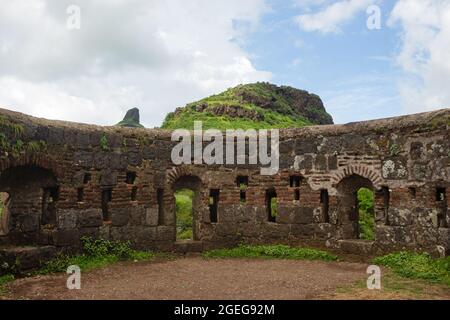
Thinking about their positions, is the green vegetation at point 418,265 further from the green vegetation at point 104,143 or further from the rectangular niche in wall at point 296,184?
the green vegetation at point 104,143

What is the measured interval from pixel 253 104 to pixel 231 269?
19399 millimetres

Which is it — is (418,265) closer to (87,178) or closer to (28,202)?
(87,178)

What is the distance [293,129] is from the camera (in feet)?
38.9

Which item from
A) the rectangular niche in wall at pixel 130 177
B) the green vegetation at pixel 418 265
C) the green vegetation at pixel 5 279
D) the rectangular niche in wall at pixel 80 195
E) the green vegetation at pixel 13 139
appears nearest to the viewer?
the green vegetation at pixel 5 279

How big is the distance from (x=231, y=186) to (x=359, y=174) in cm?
348

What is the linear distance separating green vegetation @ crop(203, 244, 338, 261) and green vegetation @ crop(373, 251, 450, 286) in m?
1.44

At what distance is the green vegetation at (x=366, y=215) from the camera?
44.9 feet

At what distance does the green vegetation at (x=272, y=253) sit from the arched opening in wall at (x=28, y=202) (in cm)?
415

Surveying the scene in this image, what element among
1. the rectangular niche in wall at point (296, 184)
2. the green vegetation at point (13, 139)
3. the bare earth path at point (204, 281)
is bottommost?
the bare earth path at point (204, 281)

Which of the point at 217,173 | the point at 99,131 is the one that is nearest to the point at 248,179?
the point at 217,173

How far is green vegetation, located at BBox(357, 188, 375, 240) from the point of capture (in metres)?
13.7

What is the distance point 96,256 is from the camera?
1034 cm

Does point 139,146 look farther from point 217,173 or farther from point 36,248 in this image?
point 36,248

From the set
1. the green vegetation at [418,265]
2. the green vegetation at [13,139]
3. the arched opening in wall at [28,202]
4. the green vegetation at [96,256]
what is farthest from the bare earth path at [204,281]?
the green vegetation at [13,139]
